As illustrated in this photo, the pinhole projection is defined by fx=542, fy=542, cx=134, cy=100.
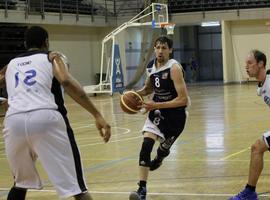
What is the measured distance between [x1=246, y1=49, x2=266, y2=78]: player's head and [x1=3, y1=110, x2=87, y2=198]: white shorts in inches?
83.4

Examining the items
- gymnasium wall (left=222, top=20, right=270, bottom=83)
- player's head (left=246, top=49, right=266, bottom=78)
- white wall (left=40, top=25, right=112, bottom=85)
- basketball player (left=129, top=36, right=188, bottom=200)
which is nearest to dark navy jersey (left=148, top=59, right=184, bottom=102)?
basketball player (left=129, top=36, right=188, bottom=200)

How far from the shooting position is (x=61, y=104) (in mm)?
4160

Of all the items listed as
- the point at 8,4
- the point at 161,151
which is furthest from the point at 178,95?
the point at 8,4

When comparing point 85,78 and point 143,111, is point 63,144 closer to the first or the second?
point 143,111

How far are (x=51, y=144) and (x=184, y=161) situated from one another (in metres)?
4.50

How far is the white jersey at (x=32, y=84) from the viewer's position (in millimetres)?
4051

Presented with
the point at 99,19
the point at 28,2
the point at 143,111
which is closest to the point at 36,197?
the point at 143,111

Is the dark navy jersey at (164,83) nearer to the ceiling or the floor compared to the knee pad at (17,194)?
nearer to the ceiling

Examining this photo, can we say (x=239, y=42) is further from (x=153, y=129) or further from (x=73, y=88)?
(x=73, y=88)

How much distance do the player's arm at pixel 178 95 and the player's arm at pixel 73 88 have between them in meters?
1.67

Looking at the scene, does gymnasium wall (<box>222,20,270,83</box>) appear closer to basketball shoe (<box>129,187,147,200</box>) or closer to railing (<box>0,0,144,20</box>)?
railing (<box>0,0,144,20</box>)

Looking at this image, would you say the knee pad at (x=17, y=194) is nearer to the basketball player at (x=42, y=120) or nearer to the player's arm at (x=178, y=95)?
the basketball player at (x=42, y=120)

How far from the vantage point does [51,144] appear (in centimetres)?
399

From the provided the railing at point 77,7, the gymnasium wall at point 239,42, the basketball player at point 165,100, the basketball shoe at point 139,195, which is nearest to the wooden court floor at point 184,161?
the basketball shoe at point 139,195
